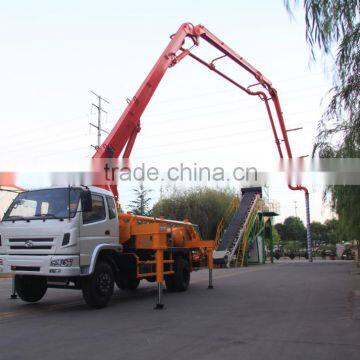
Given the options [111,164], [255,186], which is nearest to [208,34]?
[111,164]

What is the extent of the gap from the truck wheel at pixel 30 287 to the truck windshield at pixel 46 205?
161 centimetres

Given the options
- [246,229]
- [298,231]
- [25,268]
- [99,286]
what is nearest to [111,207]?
[99,286]

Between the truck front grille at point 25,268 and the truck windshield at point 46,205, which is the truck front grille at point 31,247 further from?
the truck windshield at point 46,205

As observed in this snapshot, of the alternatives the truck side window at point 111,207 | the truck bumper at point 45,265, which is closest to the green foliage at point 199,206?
the truck side window at point 111,207

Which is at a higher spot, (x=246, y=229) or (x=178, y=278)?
(x=246, y=229)

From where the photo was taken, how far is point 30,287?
1125cm

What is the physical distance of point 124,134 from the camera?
1387 cm

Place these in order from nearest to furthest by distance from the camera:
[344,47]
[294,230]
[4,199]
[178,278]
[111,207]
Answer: [344,47]
[111,207]
[178,278]
[4,199]
[294,230]

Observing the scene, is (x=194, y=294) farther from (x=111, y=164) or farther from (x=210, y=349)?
(x=210, y=349)

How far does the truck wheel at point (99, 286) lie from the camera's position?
1005 centimetres

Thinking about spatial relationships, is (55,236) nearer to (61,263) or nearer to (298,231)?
(61,263)

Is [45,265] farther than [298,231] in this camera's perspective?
No

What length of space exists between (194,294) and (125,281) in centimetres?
209

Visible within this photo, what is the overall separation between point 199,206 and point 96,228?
27.9m
